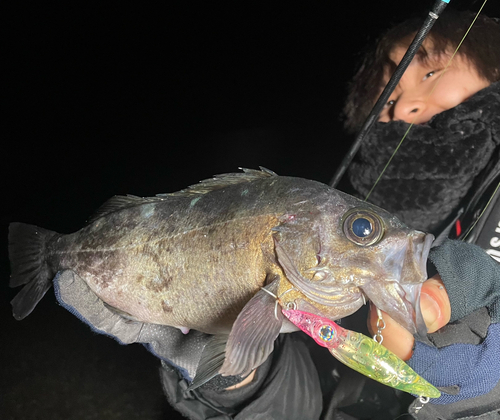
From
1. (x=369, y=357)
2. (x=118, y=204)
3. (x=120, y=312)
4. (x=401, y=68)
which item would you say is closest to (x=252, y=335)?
(x=369, y=357)

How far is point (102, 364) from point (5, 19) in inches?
283

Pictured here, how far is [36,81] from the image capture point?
6262 mm

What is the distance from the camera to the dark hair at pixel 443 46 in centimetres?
151

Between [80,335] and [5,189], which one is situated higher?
[80,335]

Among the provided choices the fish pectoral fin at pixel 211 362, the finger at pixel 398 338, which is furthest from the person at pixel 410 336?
the fish pectoral fin at pixel 211 362

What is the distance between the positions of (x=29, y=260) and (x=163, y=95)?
7.10 meters

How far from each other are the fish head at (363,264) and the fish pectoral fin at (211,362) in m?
0.34

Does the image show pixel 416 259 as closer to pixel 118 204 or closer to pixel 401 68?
pixel 401 68

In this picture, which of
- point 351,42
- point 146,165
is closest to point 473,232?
point 146,165

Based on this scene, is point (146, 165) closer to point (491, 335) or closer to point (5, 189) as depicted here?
point (5, 189)

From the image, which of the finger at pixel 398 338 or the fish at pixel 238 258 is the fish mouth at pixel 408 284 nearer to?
the fish at pixel 238 258

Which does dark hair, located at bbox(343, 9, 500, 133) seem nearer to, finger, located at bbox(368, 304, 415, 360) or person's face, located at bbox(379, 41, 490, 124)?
person's face, located at bbox(379, 41, 490, 124)

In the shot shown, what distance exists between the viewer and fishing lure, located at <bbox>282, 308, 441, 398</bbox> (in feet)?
2.60

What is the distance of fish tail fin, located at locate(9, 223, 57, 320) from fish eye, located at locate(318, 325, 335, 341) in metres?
1.16
